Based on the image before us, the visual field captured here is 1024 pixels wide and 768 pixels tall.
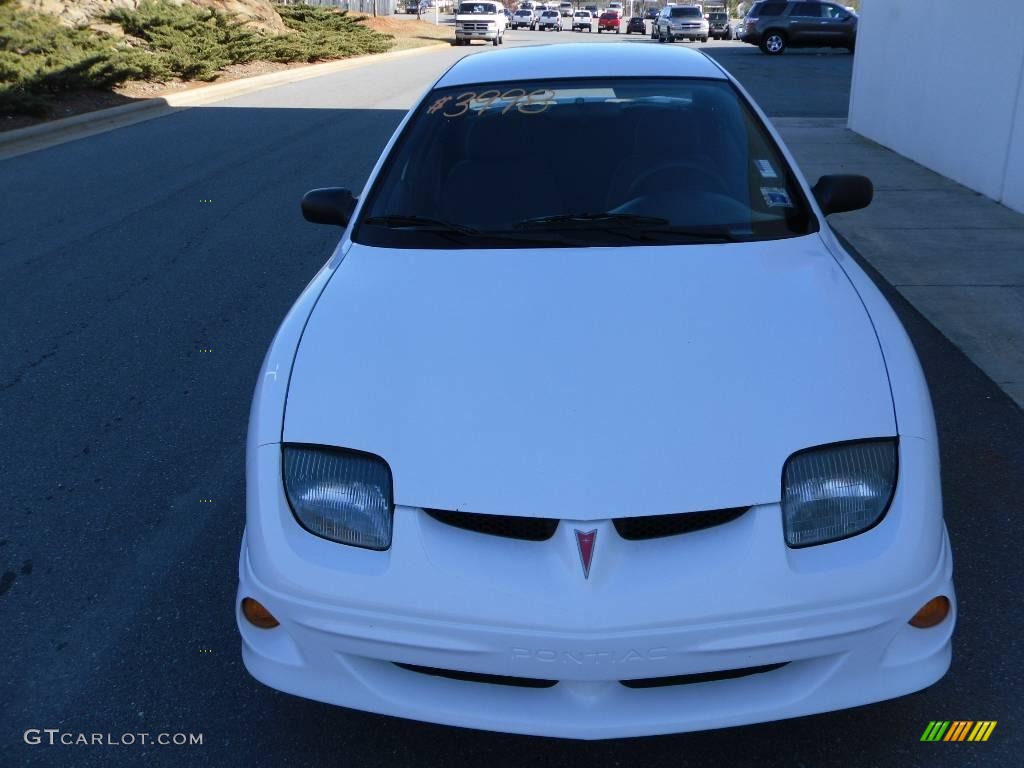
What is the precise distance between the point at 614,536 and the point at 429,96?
2.49m

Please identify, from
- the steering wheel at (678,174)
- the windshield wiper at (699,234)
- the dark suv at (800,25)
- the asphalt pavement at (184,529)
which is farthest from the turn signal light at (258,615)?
the dark suv at (800,25)

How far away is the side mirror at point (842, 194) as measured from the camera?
146 inches

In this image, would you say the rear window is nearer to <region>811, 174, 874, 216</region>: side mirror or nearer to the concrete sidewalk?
the concrete sidewalk

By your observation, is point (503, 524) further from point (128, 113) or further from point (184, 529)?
point (128, 113)

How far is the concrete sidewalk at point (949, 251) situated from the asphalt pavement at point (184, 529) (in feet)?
0.70

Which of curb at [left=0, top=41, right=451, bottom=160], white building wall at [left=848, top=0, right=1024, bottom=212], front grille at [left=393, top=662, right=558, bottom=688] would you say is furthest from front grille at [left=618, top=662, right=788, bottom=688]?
curb at [left=0, top=41, right=451, bottom=160]

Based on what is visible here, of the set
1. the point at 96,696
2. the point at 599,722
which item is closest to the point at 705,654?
the point at 599,722

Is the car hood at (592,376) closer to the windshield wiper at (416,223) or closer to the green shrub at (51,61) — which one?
the windshield wiper at (416,223)

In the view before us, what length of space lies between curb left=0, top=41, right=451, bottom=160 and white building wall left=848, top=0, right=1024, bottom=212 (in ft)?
34.7

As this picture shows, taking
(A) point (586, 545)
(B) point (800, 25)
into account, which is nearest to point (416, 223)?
(A) point (586, 545)

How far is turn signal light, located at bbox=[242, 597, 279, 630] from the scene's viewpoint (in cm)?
239

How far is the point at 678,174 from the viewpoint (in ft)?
11.8

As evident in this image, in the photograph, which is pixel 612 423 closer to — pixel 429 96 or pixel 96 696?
pixel 96 696

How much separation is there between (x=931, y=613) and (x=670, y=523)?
664 millimetres
